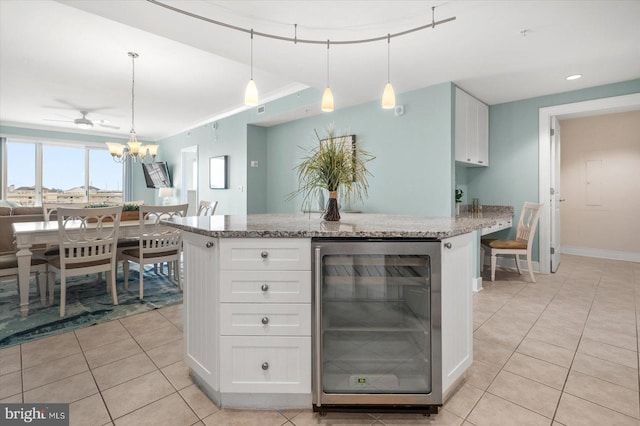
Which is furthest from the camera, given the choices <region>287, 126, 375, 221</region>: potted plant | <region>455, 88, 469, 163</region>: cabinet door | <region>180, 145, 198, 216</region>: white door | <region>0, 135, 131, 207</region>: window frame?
<region>180, 145, 198, 216</region>: white door

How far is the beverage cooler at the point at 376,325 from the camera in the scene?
1438 millimetres

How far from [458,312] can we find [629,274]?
4.24 metres

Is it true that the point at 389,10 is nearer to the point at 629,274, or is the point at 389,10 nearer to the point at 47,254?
the point at 47,254

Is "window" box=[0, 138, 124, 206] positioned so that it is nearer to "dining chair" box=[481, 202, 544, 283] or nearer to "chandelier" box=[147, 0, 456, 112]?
"chandelier" box=[147, 0, 456, 112]

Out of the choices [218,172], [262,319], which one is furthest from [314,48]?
[218,172]

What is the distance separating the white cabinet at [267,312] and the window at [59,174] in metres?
8.12

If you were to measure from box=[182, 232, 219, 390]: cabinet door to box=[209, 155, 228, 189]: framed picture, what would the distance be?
4477 mm

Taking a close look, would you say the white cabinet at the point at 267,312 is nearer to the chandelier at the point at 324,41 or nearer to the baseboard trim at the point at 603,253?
the chandelier at the point at 324,41

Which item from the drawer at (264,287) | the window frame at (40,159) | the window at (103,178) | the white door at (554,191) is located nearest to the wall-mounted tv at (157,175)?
the window frame at (40,159)

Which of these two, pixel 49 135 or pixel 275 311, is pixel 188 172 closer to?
pixel 49 135

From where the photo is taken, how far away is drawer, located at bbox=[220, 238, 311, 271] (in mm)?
1468

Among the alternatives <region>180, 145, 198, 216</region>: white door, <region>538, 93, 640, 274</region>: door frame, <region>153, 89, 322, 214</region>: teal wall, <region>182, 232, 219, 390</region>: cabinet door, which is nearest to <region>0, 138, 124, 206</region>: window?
<region>180, 145, 198, 216</region>: white door

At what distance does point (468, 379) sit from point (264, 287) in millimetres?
1334

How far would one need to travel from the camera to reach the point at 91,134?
773cm
